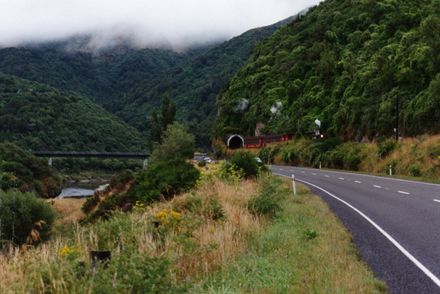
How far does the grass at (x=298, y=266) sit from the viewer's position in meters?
7.64

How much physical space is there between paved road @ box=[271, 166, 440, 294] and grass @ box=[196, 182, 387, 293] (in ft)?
1.41

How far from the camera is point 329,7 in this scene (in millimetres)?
122750

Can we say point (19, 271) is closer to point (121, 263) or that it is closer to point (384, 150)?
point (121, 263)

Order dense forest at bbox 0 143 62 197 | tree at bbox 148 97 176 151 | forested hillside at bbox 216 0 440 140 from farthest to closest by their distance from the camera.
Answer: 1. tree at bbox 148 97 176 151
2. dense forest at bbox 0 143 62 197
3. forested hillside at bbox 216 0 440 140

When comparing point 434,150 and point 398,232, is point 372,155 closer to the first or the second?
point 434,150

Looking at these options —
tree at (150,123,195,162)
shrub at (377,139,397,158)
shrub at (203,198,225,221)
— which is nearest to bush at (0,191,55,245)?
shrub at (203,198,225,221)

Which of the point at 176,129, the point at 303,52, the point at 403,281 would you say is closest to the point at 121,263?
the point at 403,281

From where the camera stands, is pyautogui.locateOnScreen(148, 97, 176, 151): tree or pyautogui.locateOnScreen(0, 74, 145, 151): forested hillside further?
pyautogui.locateOnScreen(0, 74, 145, 151): forested hillside

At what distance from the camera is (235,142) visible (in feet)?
334

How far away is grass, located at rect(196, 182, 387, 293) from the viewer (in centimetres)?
764

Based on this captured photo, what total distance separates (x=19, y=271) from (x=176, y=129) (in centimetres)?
7556

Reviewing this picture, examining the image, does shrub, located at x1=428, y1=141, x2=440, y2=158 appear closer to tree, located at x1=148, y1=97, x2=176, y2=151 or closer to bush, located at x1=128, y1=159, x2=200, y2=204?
bush, located at x1=128, y1=159, x2=200, y2=204

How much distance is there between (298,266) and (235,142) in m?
92.9

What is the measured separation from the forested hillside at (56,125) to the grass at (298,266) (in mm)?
147968
